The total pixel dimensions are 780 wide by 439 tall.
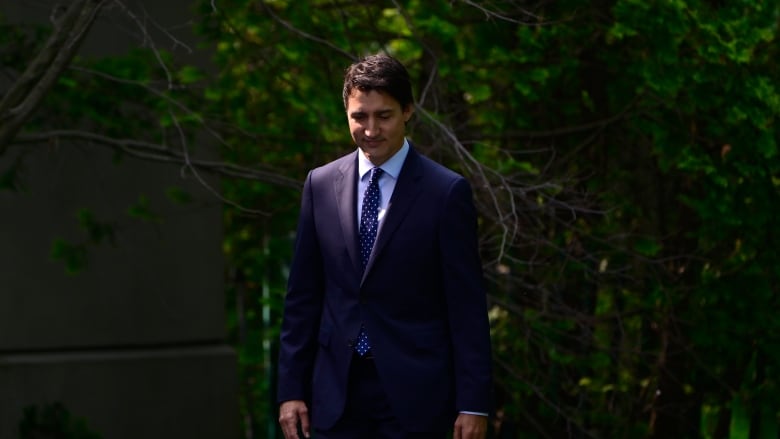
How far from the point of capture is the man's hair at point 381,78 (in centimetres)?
403

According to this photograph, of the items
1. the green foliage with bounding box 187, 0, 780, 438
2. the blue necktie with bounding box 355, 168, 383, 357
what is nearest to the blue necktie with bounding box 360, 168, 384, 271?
the blue necktie with bounding box 355, 168, 383, 357

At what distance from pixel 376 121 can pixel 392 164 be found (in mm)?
171

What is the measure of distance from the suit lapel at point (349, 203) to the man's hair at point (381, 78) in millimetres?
233

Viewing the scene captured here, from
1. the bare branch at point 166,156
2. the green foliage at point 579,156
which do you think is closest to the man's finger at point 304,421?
the green foliage at point 579,156

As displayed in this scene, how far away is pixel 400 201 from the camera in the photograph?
13.6 feet

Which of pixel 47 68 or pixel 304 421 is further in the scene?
pixel 47 68

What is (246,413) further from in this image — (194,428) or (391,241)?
(391,241)

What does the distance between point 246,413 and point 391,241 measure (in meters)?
11.2

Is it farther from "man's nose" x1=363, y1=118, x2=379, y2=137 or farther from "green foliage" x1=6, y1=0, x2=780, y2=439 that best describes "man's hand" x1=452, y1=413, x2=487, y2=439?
"green foliage" x1=6, y1=0, x2=780, y2=439

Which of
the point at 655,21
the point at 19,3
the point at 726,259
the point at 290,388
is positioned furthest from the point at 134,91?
the point at 290,388

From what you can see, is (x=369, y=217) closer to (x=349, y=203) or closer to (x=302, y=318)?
(x=349, y=203)

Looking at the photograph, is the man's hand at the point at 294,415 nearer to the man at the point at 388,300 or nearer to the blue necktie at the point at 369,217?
the man at the point at 388,300

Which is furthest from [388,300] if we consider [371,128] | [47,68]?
[47,68]

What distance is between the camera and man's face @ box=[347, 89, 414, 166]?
4.03 meters
